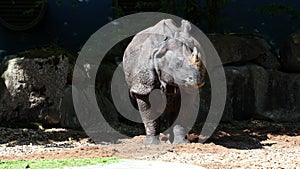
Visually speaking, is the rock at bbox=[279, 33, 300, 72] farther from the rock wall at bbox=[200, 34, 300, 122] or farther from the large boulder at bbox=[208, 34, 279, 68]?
the large boulder at bbox=[208, 34, 279, 68]

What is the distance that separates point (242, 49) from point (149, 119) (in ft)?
12.7

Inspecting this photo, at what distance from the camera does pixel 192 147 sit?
684 cm

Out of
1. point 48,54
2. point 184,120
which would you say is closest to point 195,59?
point 184,120

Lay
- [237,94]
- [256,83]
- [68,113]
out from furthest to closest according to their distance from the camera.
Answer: [256,83] < [237,94] < [68,113]

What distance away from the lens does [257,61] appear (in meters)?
10.6

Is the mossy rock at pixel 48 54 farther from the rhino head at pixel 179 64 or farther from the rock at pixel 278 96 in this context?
the rock at pixel 278 96

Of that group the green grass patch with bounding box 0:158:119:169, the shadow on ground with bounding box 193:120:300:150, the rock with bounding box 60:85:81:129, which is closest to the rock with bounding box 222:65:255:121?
the shadow on ground with bounding box 193:120:300:150

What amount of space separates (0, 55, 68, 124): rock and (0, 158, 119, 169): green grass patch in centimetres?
300

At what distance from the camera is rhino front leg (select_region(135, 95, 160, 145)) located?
7.01 metres

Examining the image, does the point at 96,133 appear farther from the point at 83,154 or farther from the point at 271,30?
the point at 271,30

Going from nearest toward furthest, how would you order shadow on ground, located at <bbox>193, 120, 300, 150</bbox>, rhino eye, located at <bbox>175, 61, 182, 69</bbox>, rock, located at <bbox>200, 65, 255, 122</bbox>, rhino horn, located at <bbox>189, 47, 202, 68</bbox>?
rhino horn, located at <bbox>189, 47, 202, 68</bbox> < rhino eye, located at <bbox>175, 61, 182, 69</bbox> < shadow on ground, located at <bbox>193, 120, 300, 150</bbox> < rock, located at <bbox>200, 65, 255, 122</bbox>

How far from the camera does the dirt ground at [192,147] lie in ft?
20.2

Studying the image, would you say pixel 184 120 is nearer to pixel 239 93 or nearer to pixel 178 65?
pixel 178 65

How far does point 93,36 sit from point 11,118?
247 centimetres
